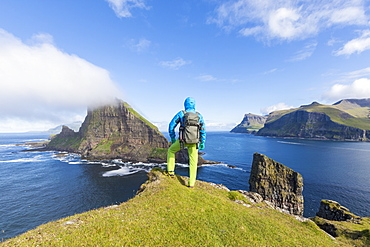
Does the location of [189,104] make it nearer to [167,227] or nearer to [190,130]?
[190,130]

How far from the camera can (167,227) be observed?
6.85 meters

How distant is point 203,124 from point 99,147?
122m

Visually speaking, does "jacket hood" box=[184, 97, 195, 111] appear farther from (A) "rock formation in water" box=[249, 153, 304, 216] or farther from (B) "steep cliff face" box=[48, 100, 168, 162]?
(B) "steep cliff face" box=[48, 100, 168, 162]

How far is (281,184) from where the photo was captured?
3441 cm

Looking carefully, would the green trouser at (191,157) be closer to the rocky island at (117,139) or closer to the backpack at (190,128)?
the backpack at (190,128)

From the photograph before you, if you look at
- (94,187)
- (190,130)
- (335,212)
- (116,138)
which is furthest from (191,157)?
(116,138)

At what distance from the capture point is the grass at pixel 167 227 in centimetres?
558

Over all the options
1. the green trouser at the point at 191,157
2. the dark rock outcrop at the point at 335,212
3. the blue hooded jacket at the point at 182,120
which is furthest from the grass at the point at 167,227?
the dark rock outcrop at the point at 335,212

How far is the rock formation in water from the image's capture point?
33438 mm

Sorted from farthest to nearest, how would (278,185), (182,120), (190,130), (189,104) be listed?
(278,185), (189,104), (182,120), (190,130)

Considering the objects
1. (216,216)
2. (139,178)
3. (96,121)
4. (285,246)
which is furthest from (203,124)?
(96,121)

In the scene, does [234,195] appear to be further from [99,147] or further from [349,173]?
[99,147]

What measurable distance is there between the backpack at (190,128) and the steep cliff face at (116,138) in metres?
92.0

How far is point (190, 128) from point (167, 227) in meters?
5.72
